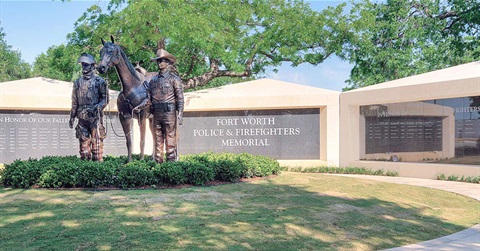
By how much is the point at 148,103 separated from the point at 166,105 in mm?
572

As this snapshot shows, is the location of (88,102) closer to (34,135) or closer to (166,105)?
(166,105)

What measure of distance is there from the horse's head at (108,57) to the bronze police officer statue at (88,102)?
2.60ft

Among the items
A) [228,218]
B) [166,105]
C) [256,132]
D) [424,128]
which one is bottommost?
[228,218]

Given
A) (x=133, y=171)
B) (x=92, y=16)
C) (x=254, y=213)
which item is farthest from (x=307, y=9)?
(x=254, y=213)

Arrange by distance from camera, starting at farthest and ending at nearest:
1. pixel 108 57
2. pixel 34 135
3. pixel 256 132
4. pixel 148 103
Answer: pixel 256 132, pixel 34 135, pixel 148 103, pixel 108 57

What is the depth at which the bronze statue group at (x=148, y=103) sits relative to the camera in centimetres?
1048

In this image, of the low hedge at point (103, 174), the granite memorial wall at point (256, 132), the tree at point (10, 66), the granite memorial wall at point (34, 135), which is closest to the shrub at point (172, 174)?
the low hedge at point (103, 174)

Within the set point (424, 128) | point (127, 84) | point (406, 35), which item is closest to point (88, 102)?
point (127, 84)

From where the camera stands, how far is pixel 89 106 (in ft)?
34.4

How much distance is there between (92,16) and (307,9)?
400 inches

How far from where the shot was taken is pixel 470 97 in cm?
1318

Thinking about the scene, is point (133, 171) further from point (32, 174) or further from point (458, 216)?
point (458, 216)

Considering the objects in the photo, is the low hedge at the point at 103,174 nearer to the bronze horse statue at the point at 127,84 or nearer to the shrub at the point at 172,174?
the shrub at the point at 172,174

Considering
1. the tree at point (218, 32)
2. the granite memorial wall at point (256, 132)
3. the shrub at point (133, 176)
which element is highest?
the tree at point (218, 32)
